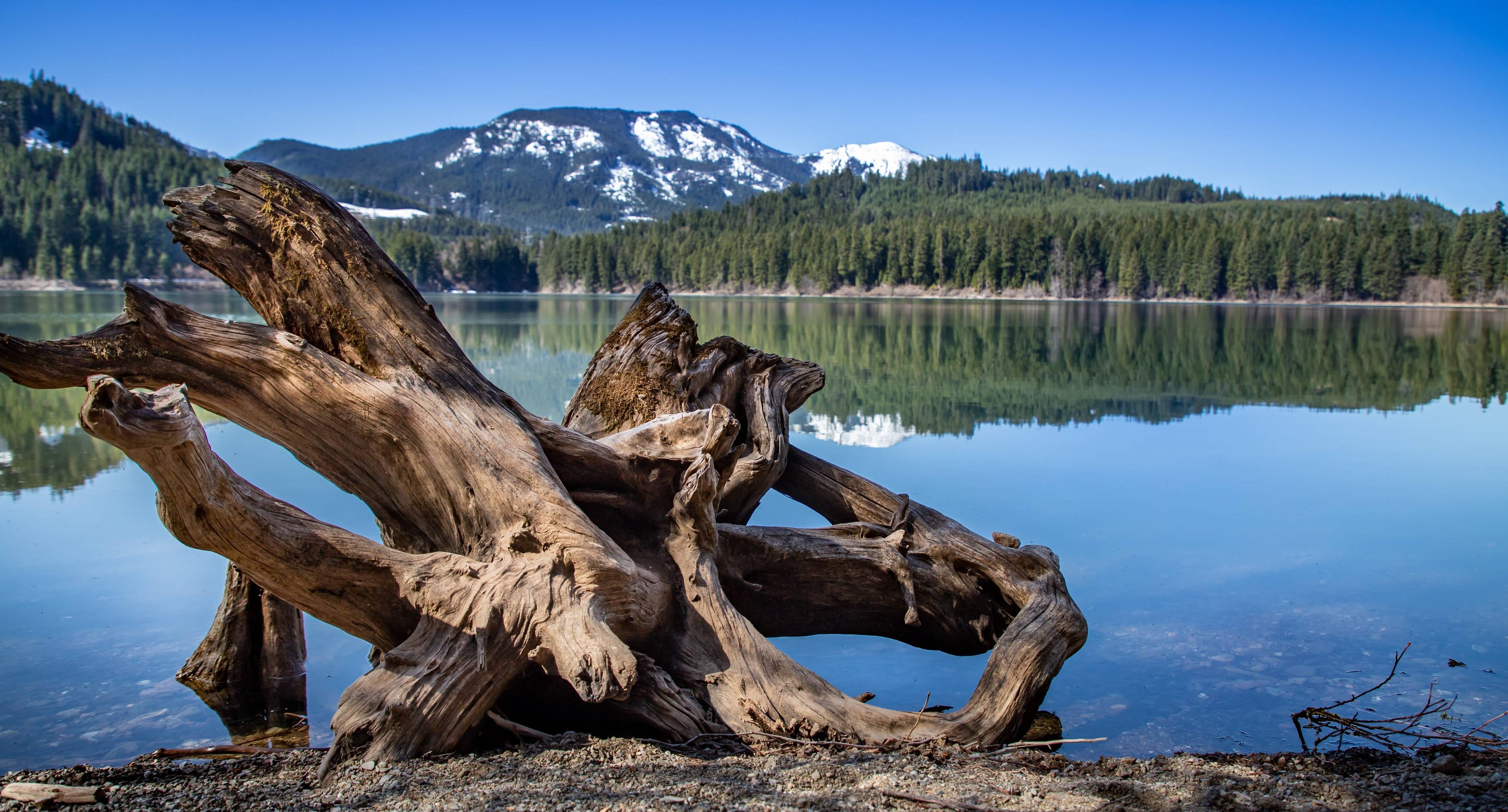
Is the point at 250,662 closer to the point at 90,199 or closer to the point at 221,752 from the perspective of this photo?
the point at 221,752

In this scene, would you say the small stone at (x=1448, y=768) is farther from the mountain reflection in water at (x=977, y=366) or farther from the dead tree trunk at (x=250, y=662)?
the mountain reflection in water at (x=977, y=366)

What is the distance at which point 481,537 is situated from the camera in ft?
14.4

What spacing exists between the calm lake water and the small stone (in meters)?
1.07

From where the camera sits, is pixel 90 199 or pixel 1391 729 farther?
pixel 90 199

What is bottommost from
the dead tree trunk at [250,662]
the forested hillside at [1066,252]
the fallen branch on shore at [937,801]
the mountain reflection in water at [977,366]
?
the dead tree trunk at [250,662]

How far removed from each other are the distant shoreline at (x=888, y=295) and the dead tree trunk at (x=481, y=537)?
260ft

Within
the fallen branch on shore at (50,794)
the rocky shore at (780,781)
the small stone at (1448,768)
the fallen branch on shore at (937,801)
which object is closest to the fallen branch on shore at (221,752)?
the rocky shore at (780,781)

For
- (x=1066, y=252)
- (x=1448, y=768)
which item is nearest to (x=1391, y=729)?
(x=1448, y=768)

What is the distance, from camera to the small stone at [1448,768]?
10.5 ft

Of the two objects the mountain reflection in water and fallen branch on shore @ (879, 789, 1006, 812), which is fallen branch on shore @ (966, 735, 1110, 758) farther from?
the mountain reflection in water

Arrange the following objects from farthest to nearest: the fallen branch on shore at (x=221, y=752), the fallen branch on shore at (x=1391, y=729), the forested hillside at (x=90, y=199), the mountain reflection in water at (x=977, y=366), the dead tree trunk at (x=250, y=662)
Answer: the forested hillside at (x=90, y=199), the mountain reflection in water at (x=977, y=366), the dead tree trunk at (x=250, y=662), the fallen branch on shore at (x=1391, y=729), the fallen branch on shore at (x=221, y=752)

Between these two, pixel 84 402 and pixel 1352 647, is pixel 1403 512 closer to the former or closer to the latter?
pixel 1352 647

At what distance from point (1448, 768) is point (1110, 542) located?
4.56 meters

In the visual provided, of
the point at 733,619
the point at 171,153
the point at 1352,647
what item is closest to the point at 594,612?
the point at 733,619
